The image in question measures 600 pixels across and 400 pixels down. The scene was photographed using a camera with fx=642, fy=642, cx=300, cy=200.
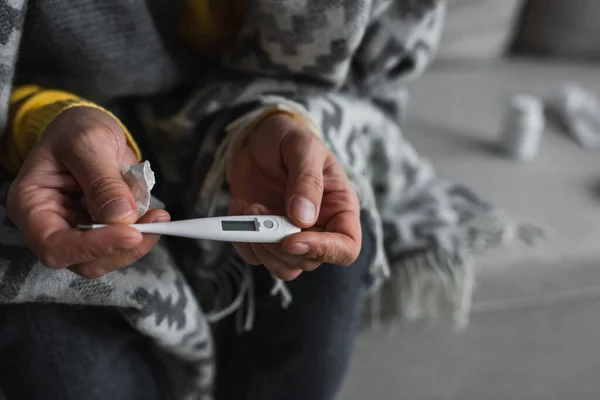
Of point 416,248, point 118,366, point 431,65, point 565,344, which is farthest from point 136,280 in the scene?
point 431,65

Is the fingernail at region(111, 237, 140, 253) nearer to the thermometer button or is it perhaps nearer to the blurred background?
the thermometer button

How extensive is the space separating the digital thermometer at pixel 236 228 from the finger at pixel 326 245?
0.01 metres

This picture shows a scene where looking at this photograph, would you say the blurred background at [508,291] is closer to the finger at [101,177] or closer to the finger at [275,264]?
the finger at [275,264]

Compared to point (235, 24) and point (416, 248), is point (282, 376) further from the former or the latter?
point (235, 24)

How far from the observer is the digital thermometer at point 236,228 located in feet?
1.33

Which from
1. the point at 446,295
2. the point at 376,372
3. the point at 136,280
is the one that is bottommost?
the point at 376,372

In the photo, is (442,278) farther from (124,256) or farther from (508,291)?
(124,256)

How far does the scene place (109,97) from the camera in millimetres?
579

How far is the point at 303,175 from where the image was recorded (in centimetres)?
44

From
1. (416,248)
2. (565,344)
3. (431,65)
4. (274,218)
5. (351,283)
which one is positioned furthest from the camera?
(431,65)

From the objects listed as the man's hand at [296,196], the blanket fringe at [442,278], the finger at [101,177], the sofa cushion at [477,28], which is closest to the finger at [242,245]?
the man's hand at [296,196]

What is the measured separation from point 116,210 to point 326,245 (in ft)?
0.44

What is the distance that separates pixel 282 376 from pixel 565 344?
394 millimetres

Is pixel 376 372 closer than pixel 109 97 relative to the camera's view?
No
